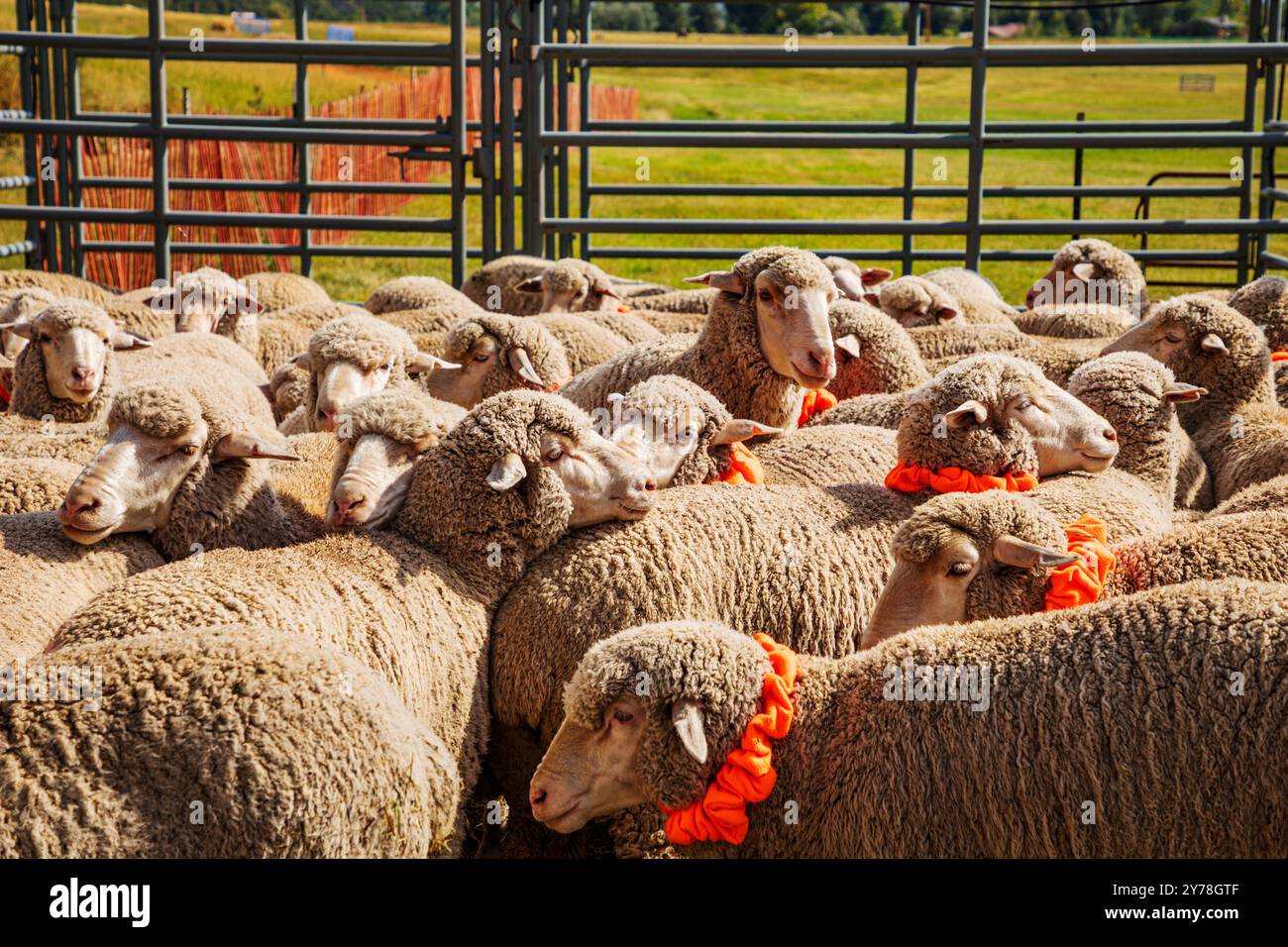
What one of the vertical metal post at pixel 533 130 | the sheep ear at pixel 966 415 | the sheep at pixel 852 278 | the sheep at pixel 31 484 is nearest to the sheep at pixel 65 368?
the sheep at pixel 31 484

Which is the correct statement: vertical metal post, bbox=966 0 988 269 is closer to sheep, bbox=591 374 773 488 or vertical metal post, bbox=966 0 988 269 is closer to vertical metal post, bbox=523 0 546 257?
vertical metal post, bbox=523 0 546 257

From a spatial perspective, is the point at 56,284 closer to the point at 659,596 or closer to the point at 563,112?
the point at 563,112

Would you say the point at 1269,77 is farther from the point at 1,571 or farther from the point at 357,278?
the point at 357,278

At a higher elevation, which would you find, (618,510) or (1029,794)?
(618,510)

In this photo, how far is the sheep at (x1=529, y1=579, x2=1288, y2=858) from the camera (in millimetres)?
2719

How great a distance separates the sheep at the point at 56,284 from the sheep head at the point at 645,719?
534 centimetres

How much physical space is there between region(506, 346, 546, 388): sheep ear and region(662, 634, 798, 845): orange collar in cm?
269

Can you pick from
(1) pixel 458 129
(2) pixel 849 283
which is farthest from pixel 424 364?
(1) pixel 458 129

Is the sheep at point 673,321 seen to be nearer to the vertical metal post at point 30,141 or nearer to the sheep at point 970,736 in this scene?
the sheep at point 970,736

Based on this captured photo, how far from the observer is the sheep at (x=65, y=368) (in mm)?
5238

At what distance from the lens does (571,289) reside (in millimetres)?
7156

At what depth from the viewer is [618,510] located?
150 inches

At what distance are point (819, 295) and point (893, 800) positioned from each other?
250cm
